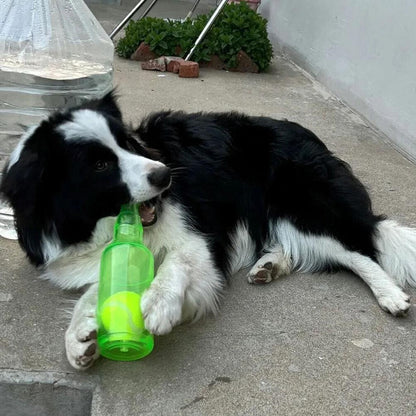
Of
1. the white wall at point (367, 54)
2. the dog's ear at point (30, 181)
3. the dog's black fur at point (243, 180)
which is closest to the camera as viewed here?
the dog's ear at point (30, 181)

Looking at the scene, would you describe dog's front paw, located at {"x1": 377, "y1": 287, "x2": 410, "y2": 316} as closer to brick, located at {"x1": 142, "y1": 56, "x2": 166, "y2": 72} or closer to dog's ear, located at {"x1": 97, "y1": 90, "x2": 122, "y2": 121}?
dog's ear, located at {"x1": 97, "y1": 90, "x2": 122, "y2": 121}

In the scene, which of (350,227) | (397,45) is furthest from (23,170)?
(397,45)

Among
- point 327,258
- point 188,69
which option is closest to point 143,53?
point 188,69

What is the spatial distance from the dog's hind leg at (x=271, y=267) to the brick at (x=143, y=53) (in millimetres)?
4389

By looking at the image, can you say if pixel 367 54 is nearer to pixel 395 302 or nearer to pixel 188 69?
pixel 188 69

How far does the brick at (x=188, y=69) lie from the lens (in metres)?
6.35

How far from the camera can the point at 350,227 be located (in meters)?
2.92

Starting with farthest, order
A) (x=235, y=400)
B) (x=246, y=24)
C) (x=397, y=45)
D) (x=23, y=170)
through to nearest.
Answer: (x=246, y=24), (x=397, y=45), (x=23, y=170), (x=235, y=400)

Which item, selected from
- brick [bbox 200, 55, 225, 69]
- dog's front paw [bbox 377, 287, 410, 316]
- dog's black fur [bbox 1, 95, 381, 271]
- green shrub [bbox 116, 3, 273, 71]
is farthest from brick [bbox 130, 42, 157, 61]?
dog's front paw [bbox 377, 287, 410, 316]

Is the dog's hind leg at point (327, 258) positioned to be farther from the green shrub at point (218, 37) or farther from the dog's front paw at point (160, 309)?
the green shrub at point (218, 37)

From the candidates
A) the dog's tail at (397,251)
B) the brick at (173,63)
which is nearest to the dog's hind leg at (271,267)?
the dog's tail at (397,251)

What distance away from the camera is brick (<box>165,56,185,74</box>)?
6.50 metres

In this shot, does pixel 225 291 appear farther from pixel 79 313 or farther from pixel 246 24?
pixel 246 24

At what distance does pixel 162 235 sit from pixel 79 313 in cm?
55
